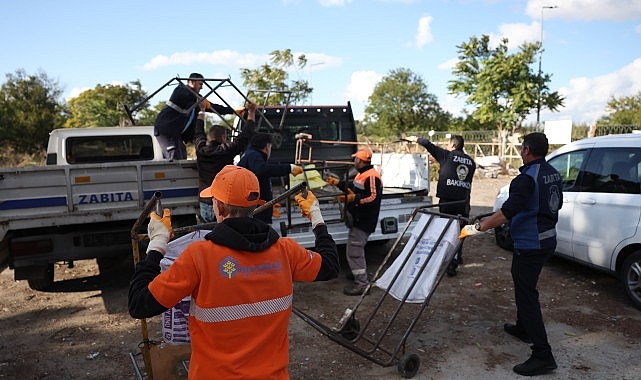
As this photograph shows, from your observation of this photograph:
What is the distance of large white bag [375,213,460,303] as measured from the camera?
4.03 meters

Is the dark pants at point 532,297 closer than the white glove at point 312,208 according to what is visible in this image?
No

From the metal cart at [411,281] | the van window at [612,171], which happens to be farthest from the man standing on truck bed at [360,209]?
the van window at [612,171]

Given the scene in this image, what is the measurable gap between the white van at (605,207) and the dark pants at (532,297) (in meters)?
1.79

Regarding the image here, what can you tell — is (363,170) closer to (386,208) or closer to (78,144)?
(386,208)

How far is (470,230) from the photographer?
3836 millimetres

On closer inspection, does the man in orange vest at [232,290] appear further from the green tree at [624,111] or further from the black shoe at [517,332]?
the green tree at [624,111]

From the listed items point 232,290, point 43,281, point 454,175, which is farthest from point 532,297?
point 43,281

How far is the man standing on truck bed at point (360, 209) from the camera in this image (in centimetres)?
552

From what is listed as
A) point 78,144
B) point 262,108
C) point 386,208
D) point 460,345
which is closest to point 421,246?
point 460,345

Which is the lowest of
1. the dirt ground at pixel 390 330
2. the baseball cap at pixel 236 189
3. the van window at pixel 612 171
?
the dirt ground at pixel 390 330

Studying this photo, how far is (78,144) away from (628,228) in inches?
263

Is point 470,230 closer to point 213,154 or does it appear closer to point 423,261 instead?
point 423,261

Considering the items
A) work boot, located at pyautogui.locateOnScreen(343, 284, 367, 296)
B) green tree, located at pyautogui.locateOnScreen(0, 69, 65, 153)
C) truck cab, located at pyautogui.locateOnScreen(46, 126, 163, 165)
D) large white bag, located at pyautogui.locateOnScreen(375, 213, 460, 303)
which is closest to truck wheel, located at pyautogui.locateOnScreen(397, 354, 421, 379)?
large white bag, located at pyautogui.locateOnScreen(375, 213, 460, 303)

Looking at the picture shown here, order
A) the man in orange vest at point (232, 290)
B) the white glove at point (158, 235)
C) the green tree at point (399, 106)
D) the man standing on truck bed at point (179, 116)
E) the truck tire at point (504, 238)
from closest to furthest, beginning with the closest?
the man in orange vest at point (232, 290) < the white glove at point (158, 235) < the man standing on truck bed at point (179, 116) < the truck tire at point (504, 238) < the green tree at point (399, 106)
